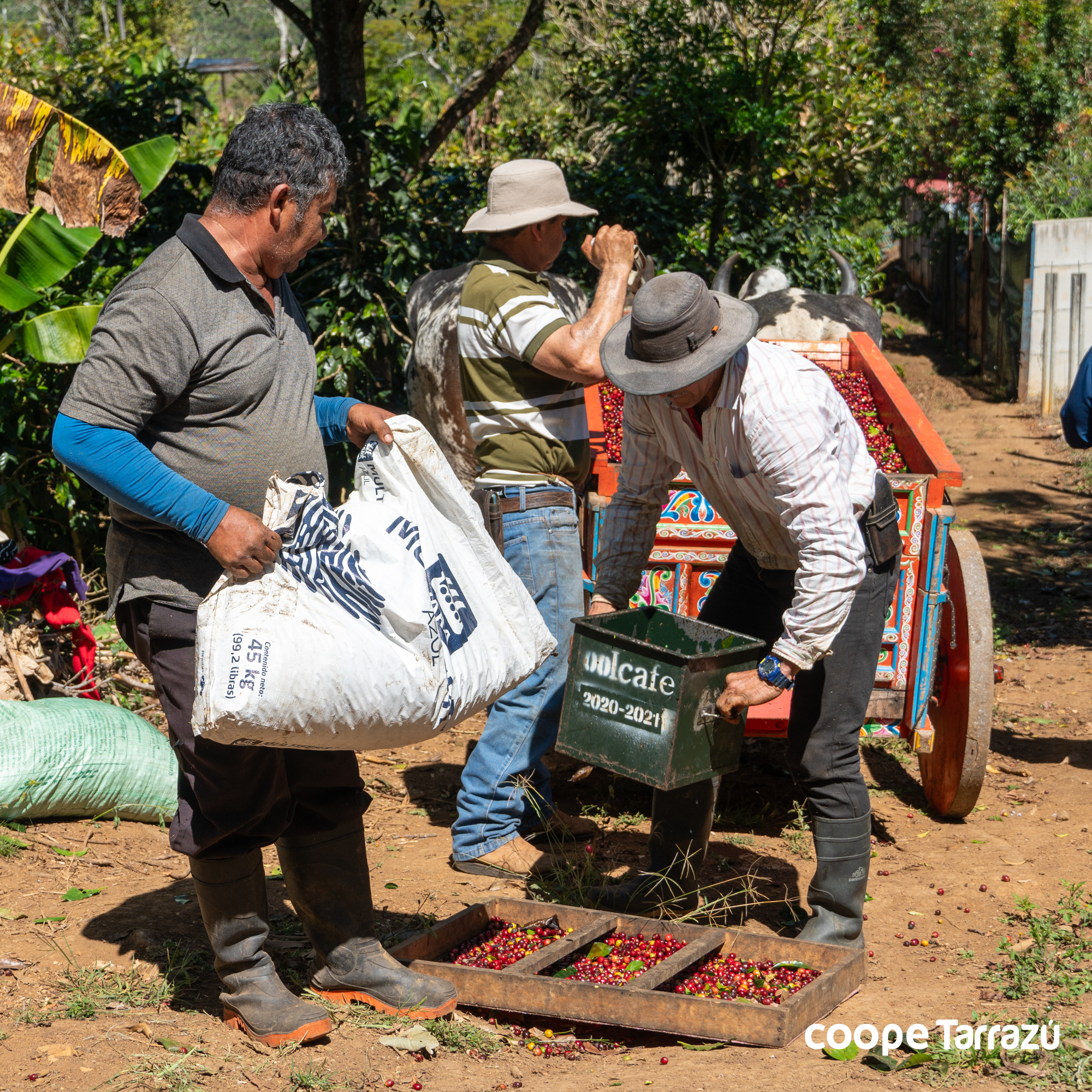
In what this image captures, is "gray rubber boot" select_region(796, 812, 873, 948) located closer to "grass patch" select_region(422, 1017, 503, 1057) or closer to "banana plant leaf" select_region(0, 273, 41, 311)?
"grass patch" select_region(422, 1017, 503, 1057)

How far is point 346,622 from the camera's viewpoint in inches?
99.9

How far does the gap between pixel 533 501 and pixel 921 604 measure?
1.39m

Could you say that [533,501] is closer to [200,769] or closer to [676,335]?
[676,335]

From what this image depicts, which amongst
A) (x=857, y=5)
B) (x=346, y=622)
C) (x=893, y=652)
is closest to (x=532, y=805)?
(x=893, y=652)

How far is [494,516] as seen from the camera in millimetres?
3885

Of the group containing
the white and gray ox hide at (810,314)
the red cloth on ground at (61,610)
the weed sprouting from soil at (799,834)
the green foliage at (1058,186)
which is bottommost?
the weed sprouting from soil at (799,834)

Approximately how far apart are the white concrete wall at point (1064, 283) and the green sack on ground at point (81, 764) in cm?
1054

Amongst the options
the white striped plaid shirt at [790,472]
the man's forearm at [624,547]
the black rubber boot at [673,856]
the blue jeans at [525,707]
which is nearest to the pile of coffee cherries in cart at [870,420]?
the blue jeans at [525,707]

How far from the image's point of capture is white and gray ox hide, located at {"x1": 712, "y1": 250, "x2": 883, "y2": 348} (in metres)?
6.29

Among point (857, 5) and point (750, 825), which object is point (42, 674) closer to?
point (750, 825)

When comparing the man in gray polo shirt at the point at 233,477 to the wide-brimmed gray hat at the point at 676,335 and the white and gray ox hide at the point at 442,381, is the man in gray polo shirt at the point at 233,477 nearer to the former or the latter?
the wide-brimmed gray hat at the point at 676,335

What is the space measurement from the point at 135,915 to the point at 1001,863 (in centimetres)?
280

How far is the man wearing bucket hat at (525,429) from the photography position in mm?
3770

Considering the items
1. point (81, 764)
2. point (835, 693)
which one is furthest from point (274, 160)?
point (81, 764)
